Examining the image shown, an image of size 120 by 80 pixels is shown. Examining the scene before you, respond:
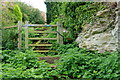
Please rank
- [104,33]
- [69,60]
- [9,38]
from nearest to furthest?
[69,60]
[104,33]
[9,38]

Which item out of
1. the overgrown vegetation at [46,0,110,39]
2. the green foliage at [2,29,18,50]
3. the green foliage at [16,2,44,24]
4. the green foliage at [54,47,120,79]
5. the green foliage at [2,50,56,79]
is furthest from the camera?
the green foliage at [16,2,44,24]

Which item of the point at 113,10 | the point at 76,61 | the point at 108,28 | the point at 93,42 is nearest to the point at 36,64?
the point at 76,61

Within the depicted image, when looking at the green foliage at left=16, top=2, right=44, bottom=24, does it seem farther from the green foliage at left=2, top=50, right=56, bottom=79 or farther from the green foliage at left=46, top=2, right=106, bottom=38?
the green foliage at left=2, top=50, right=56, bottom=79

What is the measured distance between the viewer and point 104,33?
333 centimetres

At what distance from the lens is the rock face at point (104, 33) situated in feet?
9.96

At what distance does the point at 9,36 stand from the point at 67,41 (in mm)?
1756

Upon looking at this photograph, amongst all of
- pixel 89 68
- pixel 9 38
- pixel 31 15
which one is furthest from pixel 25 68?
pixel 31 15

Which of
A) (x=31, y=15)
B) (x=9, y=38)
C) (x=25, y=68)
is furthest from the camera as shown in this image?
(x=31, y=15)

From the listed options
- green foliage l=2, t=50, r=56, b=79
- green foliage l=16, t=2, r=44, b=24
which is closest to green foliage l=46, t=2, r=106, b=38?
green foliage l=2, t=50, r=56, b=79

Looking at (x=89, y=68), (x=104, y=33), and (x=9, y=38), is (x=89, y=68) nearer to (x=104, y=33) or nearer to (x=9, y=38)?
(x=104, y=33)

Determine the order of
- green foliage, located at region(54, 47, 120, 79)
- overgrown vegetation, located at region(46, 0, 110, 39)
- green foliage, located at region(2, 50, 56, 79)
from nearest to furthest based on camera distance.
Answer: green foliage, located at region(2, 50, 56, 79) < green foliage, located at region(54, 47, 120, 79) < overgrown vegetation, located at region(46, 0, 110, 39)

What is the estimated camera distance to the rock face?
304 centimetres

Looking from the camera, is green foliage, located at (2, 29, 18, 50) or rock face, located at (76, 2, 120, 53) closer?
rock face, located at (76, 2, 120, 53)

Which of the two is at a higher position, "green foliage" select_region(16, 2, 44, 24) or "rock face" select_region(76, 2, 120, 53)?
"green foliage" select_region(16, 2, 44, 24)
